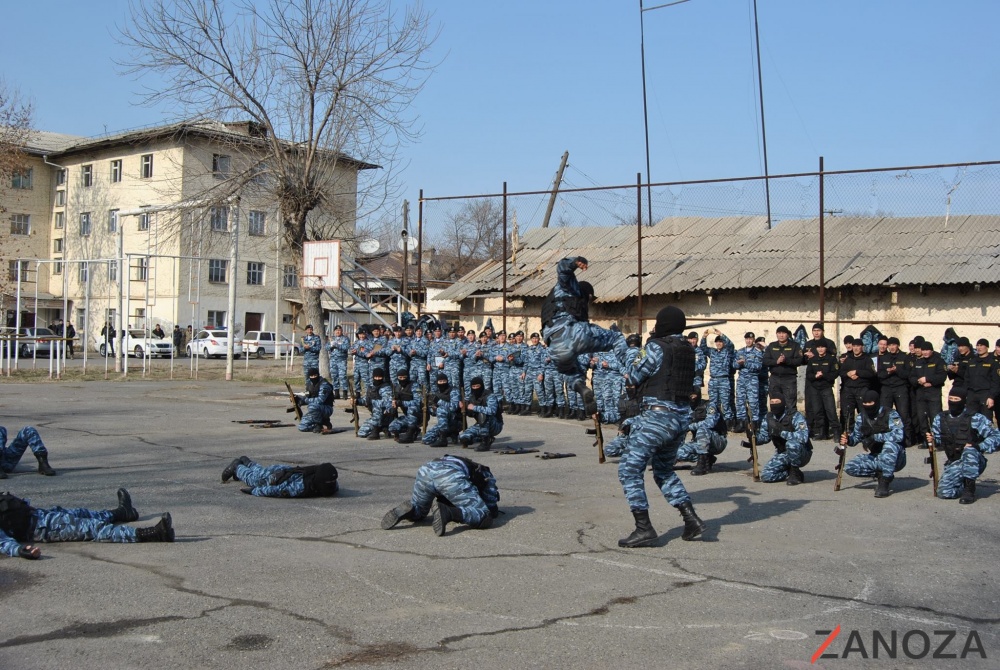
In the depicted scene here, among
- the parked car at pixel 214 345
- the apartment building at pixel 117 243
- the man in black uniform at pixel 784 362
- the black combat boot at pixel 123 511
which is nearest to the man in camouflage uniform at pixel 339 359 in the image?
the man in black uniform at pixel 784 362

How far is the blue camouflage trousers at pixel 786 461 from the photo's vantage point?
1212 centimetres

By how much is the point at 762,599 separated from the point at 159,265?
1930 inches

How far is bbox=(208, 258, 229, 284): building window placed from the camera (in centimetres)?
5269

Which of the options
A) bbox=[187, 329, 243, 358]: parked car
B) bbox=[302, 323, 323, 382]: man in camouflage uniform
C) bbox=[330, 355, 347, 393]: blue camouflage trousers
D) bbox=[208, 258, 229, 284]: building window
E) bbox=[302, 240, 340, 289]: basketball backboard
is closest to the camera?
bbox=[302, 323, 323, 382]: man in camouflage uniform

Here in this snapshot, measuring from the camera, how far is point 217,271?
5322 centimetres

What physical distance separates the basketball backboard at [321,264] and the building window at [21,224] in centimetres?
3730

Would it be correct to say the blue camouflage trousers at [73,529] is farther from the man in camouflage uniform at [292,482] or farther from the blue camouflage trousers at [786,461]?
the blue camouflage trousers at [786,461]

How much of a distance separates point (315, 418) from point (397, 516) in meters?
8.28

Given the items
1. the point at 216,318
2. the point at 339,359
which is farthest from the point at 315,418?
the point at 216,318

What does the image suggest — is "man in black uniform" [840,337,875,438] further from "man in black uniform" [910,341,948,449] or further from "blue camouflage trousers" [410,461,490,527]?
"blue camouflage trousers" [410,461,490,527]

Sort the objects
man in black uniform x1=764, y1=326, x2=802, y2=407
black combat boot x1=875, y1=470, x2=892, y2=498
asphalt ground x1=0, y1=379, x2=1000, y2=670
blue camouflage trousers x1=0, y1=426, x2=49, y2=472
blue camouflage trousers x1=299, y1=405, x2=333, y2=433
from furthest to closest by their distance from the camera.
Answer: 1. blue camouflage trousers x1=299, y1=405, x2=333, y2=433
2. man in black uniform x1=764, y1=326, x2=802, y2=407
3. blue camouflage trousers x1=0, y1=426, x2=49, y2=472
4. black combat boot x1=875, y1=470, x2=892, y2=498
5. asphalt ground x1=0, y1=379, x2=1000, y2=670

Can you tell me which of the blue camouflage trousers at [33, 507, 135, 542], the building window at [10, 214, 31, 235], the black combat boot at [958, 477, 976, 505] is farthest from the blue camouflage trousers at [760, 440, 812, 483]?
the building window at [10, 214, 31, 235]

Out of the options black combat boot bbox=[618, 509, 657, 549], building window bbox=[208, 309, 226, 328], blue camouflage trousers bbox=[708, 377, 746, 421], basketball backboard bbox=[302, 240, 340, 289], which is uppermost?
basketball backboard bbox=[302, 240, 340, 289]

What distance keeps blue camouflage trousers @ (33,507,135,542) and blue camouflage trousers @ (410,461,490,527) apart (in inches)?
103
